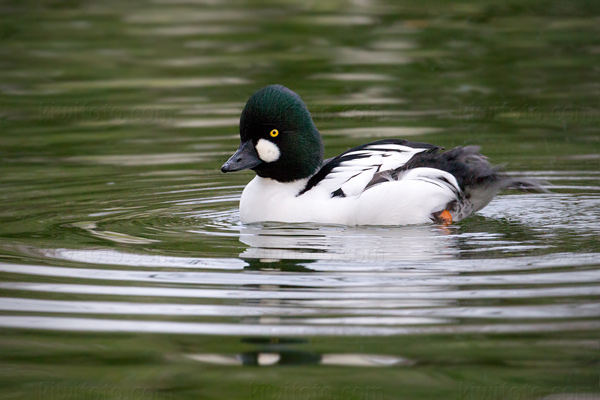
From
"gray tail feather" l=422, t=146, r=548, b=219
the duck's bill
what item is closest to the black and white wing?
"gray tail feather" l=422, t=146, r=548, b=219

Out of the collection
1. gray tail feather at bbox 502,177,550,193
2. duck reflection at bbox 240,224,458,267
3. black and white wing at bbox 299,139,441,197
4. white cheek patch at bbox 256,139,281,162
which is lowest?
duck reflection at bbox 240,224,458,267

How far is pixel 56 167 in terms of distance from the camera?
1046 centimetres

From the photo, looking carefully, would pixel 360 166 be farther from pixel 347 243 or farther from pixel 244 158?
pixel 244 158

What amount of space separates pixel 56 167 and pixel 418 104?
4321 mm

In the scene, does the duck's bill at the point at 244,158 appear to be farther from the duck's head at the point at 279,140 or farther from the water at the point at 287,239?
the water at the point at 287,239

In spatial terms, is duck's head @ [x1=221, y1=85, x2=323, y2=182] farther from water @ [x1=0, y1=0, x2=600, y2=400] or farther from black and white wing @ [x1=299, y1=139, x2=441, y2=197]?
water @ [x1=0, y1=0, x2=600, y2=400]

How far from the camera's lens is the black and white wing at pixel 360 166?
7680 millimetres

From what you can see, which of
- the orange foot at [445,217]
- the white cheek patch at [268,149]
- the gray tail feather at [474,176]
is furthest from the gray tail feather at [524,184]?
the white cheek patch at [268,149]

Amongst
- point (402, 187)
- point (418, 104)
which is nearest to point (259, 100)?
point (402, 187)

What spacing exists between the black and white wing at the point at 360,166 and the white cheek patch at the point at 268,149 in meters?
0.33

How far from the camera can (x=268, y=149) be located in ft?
26.3

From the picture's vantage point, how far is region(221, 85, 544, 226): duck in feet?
25.1

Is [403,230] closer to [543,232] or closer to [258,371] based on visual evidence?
[543,232]

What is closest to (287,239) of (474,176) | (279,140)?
(279,140)
